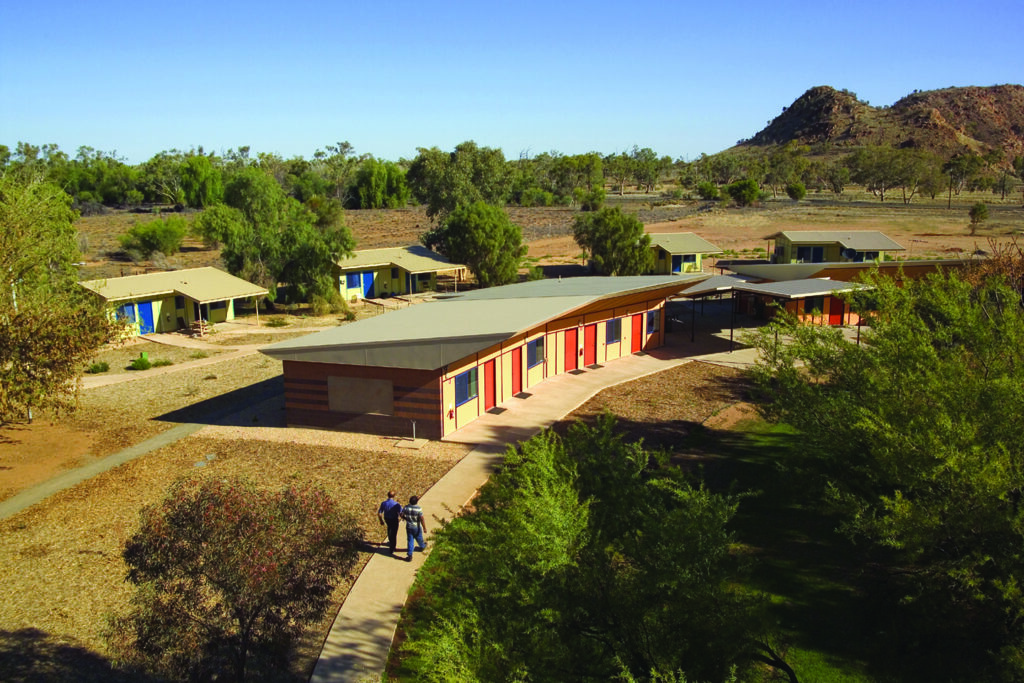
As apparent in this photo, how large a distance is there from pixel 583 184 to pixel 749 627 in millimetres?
135411

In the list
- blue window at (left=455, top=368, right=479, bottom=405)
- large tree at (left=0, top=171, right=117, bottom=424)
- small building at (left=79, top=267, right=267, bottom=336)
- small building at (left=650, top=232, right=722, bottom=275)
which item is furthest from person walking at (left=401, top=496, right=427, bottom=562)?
small building at (left=650, top=232, right=722, bottom=275)

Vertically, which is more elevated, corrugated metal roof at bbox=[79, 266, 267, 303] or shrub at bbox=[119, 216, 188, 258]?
shrub at bbox=[119, 216, 188, 258]

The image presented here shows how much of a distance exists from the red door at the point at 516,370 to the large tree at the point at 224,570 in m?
16.8

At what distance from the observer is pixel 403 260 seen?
5259cm

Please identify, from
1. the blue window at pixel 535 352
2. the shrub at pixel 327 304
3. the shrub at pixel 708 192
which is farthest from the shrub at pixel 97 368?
the shrub at pixel 708 192

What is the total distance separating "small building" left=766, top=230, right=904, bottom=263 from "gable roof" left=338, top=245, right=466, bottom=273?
25206 mm

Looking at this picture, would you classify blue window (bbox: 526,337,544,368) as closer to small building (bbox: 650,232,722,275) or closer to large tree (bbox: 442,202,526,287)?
large tree (bbox: 442,202,526,287)

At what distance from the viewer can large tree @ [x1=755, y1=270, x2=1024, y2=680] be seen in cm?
1010

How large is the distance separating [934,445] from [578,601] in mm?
5611

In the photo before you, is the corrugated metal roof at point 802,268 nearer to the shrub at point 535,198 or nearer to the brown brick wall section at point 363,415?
the brown brick wall section at point 363,415

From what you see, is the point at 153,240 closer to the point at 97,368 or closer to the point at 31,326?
the point at 97,368

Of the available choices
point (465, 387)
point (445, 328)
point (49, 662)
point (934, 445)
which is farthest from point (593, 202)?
point (49, 662)

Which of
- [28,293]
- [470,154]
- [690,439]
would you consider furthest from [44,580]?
[470,154]

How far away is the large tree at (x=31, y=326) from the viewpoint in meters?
19.1
